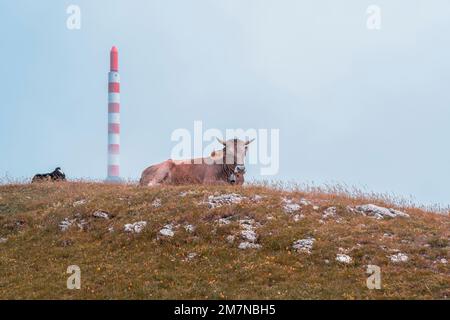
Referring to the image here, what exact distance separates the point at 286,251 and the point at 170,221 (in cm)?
479

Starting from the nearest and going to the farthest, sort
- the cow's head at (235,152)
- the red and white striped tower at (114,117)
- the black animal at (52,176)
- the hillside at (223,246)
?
1. the hillside at (223,246)
2. the cow's head at (235,152)
3. the black animal at (52,176)
4. the red and white striped tower at (114,117)

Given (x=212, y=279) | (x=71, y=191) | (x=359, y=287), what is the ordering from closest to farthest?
(x=359, y=287), (x=212, y=279), (x=71, y=191)

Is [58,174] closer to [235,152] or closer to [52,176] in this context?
[52,176]

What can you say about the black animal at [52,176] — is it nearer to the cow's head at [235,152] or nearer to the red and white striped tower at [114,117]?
the cow's head at [235,152]

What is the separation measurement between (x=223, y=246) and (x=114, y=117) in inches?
1901

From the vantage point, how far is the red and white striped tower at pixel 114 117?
64.2 m

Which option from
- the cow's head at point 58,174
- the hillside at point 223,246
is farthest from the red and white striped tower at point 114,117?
the hillside at point 223,246

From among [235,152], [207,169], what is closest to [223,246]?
[235,152]

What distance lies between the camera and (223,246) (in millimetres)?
18906

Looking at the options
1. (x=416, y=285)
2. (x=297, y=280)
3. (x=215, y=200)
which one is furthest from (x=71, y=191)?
(x=416, y=285)

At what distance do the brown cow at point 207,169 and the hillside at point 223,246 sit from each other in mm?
3497

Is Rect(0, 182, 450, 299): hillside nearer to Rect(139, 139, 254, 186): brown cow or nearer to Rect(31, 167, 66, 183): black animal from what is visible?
Rect(139, 139, 254, 186): brown cow

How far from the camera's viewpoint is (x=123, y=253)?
765 inches
